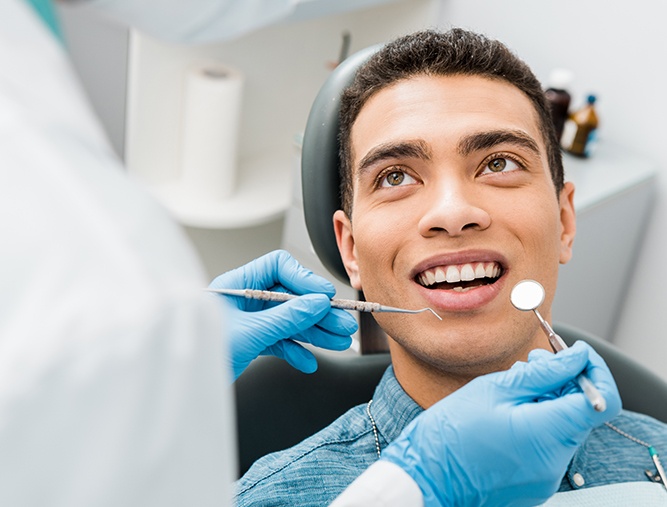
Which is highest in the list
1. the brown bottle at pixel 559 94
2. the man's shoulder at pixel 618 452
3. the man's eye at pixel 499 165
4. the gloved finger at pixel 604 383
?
the brown bottle at pixel 559 94

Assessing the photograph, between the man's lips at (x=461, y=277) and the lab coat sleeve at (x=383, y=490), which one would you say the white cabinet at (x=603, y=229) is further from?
the lab coat sleeve at (x=383, y=490)

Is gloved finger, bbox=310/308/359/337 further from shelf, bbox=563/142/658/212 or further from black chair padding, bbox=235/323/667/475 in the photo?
shelf, bbox=563/142/658/212

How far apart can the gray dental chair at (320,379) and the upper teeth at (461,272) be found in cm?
24

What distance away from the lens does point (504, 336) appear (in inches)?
50.3

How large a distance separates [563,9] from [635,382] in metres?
1.36

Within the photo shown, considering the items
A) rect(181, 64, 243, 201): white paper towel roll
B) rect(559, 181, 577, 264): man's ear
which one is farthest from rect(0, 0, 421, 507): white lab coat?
rect(181, 64, 243, 201): white paper towel roll

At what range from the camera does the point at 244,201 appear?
2.69m

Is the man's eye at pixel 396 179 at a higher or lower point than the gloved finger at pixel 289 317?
higher

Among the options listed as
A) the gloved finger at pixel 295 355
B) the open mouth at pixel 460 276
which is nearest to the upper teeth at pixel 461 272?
the open mouth at pixel 460 276

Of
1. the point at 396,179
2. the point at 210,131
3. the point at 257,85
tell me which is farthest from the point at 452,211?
the point at 257,85

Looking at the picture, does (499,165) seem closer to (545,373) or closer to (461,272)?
(461,272)

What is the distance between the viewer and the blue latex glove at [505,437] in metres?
1.00

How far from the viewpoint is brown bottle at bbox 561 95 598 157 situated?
236 centimetres

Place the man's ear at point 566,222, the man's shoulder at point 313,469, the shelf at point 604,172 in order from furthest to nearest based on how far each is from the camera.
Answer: the shelf at point 604,172, the man's ear at point 566,222, the man's shoulder at point 313,469
